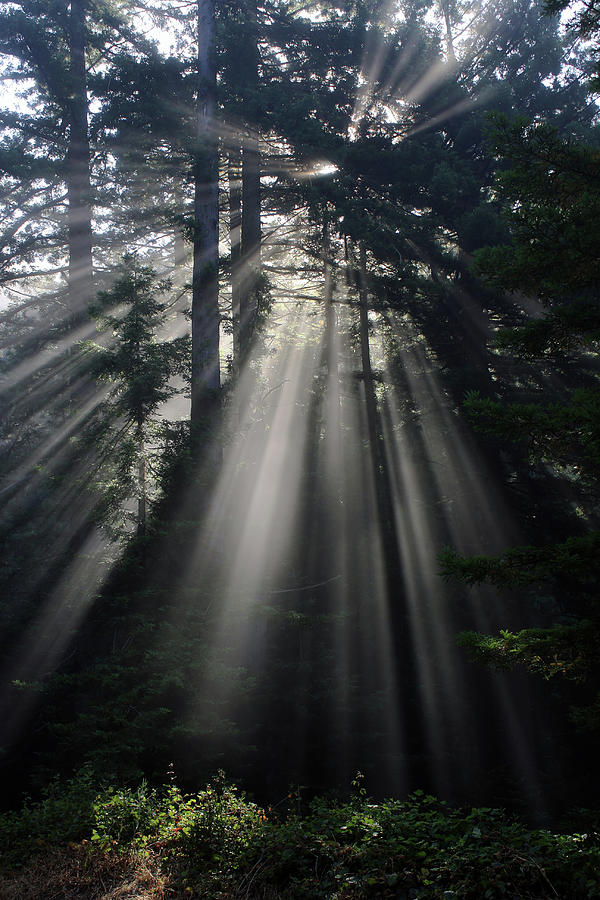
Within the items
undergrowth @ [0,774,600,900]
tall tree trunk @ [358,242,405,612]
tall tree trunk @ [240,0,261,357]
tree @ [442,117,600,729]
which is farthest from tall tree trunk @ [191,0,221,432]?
undergrowth @ [0,774,600,900]

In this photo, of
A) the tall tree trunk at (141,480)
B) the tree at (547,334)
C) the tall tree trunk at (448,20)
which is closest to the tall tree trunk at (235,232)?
the tall tree trunk at (141,480)

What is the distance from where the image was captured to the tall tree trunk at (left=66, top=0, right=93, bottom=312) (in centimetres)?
1611

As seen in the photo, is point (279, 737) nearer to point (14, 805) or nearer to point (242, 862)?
point (14, 805)

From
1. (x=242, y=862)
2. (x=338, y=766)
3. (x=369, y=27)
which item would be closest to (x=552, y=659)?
(x=242, y=862)

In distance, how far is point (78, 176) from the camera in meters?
16.2

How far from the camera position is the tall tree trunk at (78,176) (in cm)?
1611

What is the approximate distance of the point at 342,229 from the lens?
44.7ft

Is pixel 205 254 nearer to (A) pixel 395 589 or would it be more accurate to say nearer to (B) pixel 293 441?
(B) pixel 293 441

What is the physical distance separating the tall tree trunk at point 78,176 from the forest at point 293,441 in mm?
88

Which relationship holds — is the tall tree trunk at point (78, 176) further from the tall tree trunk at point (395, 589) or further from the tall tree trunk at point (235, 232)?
the tall tree trunk at point (395, 589)

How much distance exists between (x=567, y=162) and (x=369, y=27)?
11530mm

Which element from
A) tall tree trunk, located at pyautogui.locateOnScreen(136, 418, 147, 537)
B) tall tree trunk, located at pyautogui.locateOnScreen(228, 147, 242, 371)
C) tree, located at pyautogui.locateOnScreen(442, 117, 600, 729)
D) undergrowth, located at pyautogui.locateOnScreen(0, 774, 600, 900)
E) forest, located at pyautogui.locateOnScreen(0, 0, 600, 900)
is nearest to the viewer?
undergrowth, located at pyautogui.locateOnScreen(0, 774, 600, 900)

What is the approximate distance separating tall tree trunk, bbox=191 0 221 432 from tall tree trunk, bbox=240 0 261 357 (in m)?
0.95

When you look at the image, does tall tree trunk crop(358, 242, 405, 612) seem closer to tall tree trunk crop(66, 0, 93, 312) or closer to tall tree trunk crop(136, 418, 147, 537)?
tall tree trunk crop(136, 418, 147, 537)
